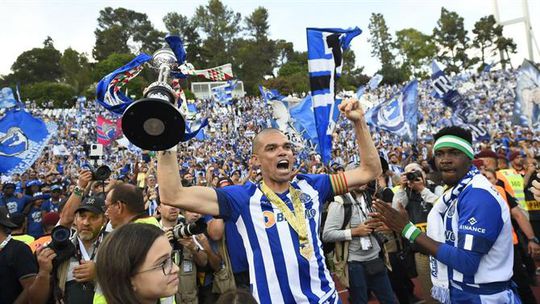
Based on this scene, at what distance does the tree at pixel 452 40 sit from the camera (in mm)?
62906

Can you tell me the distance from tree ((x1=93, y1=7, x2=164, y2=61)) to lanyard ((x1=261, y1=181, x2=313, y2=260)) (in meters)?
79.9

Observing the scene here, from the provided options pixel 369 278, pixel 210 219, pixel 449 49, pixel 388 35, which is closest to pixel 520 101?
pixel 369 278

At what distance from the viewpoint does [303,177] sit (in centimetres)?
324

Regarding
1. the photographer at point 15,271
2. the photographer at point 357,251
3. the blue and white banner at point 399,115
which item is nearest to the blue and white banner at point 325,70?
the photographer at point 357,251

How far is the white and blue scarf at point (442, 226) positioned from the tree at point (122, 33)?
3140 inches

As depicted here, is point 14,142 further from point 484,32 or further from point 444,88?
point 484,32

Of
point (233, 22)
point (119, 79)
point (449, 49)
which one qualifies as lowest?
point (119, 79)

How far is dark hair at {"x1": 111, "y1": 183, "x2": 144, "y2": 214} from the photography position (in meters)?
3.73

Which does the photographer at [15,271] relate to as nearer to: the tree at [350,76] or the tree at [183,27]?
the tree at [350,76]

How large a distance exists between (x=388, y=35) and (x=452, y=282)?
82036 mm

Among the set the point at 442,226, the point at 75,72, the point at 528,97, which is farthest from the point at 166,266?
the point at 75,72

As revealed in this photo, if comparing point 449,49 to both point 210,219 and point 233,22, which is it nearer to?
point 233,22

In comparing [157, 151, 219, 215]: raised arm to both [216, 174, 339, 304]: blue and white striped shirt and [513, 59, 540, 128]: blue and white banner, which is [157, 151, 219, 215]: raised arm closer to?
[216, 174, 339, 304]: blue and white striped shirt

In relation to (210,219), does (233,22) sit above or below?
above
